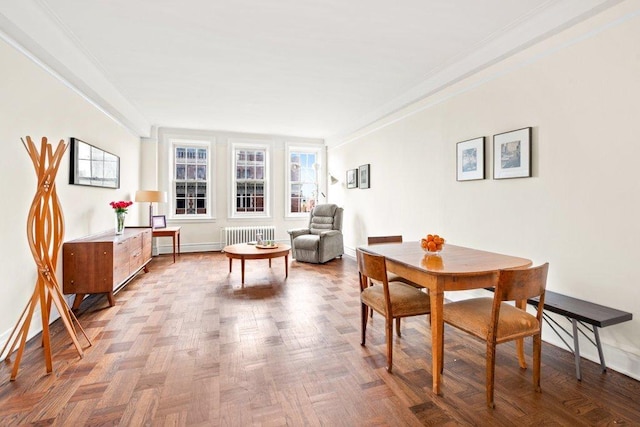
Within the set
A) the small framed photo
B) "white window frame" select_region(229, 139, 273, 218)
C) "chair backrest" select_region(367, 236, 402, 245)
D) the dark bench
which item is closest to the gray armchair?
"white window frame" select_region(229, 139, 273, 218)

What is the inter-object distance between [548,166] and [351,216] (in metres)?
4.05

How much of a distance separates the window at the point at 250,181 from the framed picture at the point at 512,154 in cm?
533

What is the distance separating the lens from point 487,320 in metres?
1.90

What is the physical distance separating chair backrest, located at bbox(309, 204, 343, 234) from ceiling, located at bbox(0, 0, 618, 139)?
218cm

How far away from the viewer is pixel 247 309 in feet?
11.2

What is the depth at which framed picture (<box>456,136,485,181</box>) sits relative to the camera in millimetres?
3350

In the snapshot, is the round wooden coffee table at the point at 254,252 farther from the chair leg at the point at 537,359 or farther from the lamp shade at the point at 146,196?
the chair leg at the point at 537,359

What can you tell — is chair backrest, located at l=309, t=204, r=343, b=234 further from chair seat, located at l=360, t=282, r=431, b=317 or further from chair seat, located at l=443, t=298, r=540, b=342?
chair seat, located at l=443, t=298, r=540, b=342

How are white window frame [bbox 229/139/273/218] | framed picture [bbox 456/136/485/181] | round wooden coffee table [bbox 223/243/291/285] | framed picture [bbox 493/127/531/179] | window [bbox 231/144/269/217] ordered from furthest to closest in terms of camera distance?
window [bbox 231/144/269/217] → white window frame [bbox 229/139/273/218] → round wooden coffee table [bbox 223/243/291/285] → framed picture [bbox 456/136/485/181] → framed picture [bbox 493/127/531/179]

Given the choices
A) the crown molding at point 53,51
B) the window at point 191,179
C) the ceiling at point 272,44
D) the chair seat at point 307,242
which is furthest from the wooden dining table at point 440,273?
the window at point 191,179

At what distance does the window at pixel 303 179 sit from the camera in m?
7.70

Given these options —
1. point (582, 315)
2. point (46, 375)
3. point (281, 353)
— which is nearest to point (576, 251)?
point (582, 315)

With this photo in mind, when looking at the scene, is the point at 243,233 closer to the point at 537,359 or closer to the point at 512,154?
the point at 512,154

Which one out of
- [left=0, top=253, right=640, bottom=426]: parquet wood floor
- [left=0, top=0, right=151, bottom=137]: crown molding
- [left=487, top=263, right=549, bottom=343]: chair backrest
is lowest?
[left=0, top=253, right=640, bottom=426]: parquet wood floor
